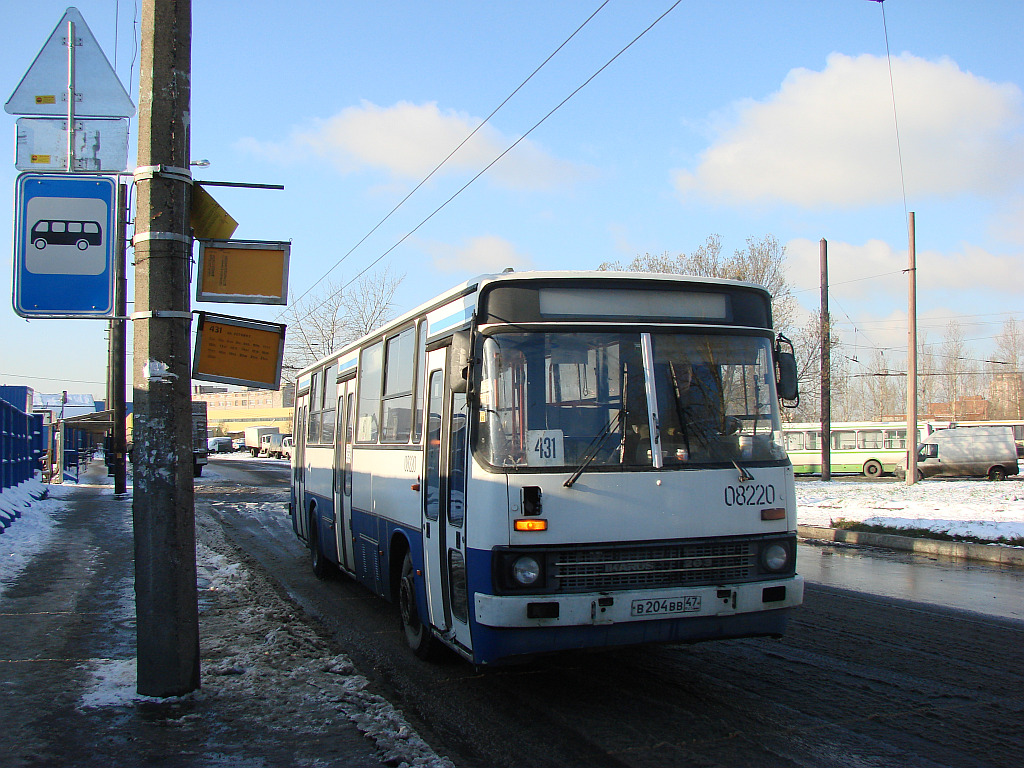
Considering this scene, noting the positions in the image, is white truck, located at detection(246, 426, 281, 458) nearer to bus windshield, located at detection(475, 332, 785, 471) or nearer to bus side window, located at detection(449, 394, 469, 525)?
bus side window, located at detection(449, 394, 469, 525)

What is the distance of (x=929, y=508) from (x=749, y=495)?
540 inches

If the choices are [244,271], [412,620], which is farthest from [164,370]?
[412,620]

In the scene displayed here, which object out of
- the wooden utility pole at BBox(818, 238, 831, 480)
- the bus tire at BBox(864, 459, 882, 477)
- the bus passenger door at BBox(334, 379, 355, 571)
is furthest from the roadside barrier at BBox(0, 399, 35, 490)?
the bus tire at BBox(864, 459, 882, 477)

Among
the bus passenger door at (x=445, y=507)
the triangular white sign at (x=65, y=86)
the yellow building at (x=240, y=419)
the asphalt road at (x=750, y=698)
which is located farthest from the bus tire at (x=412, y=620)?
the yellow building at (x=240, y=419)

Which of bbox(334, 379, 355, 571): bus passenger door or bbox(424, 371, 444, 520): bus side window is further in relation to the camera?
bbox(334, 379, 355, 571): bus passenger door

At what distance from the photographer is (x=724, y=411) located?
5.73m

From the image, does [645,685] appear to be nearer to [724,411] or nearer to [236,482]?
[724,411]

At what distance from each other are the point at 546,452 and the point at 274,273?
2379 millimetres

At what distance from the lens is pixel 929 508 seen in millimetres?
17328

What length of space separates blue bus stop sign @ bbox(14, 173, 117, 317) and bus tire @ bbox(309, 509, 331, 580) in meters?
6.12

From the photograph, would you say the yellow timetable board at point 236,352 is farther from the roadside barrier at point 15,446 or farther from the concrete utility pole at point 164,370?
the roadside barrier at point 15,446

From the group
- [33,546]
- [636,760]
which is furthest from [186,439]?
[33,546]

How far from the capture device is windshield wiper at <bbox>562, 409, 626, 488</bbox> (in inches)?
206

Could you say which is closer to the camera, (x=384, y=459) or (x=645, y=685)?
(x=645, y=685)
